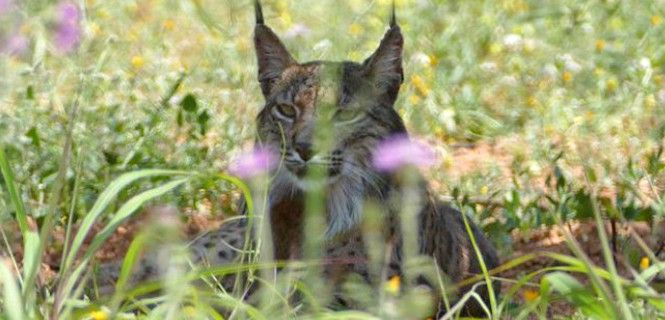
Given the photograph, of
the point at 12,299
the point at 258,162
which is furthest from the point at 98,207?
the point at 258,162

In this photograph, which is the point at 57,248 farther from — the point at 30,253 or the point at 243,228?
the point at 30,253

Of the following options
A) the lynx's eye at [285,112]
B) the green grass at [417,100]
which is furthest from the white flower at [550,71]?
the lynx's eye at [285,112]

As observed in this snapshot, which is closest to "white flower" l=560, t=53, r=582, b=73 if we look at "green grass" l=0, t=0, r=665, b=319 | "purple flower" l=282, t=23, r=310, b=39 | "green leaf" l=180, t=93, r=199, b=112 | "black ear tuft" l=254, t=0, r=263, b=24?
"green grass" l=0, t=0, r=665, b=319

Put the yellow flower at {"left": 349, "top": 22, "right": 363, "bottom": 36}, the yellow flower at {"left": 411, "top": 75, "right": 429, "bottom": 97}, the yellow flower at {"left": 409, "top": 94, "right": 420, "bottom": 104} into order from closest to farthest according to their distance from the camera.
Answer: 1. the yellow flower at {"left": 409, "top": 94, "right": 420, "bottom": 104}
2. the yellow flower at {"left": 411, "top": 75, "right": 429, "bottom": 97}
3. the yellow flower at {"left": 349, "top": 22, "right": 363, "bottom": 36}

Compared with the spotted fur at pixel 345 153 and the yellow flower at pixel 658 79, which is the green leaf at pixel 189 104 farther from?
the yellow flower at pixel 658 79

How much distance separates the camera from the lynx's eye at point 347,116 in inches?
206

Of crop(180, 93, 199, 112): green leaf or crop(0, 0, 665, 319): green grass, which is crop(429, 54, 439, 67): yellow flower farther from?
crop(180, 93, 199, 112): green leaf

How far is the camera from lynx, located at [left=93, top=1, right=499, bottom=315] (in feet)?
17.0

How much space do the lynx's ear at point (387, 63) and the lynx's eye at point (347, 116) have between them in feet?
0.50

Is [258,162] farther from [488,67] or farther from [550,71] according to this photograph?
[550,71]

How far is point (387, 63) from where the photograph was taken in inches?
210

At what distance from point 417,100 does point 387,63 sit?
2.79 metres

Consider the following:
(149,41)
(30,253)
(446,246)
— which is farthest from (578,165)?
(30,253)

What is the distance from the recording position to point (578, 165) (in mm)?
7168
